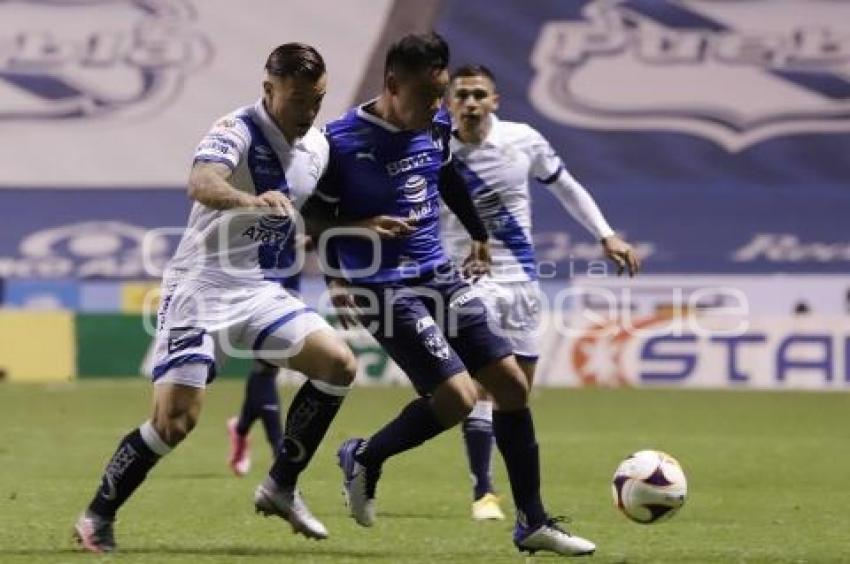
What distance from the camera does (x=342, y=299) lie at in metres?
8.18

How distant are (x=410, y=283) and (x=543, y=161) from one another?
248 centimetres

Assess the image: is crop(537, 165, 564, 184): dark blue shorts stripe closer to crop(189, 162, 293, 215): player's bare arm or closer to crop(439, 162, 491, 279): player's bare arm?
crop(439, 162, 491, 279): player's bare arm

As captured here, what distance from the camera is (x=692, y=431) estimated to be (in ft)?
52.8

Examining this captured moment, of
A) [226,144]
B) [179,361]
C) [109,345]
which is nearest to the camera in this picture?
[226,144]

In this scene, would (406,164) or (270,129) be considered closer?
(270,129)

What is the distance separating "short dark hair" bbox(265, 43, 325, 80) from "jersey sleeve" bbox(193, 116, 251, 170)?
0.88ft

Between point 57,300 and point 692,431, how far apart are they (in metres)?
11.9

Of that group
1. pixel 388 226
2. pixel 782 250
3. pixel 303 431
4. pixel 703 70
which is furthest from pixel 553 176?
pixel 703 70

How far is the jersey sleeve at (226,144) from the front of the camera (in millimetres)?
7340

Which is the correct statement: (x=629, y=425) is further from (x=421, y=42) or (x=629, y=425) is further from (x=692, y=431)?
(x=421, y=42)

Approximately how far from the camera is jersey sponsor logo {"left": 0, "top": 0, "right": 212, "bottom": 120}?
2878 cm

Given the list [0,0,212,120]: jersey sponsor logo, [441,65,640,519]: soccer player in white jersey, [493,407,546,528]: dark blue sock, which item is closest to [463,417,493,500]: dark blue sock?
[441,65,640,519]: soccer player in white jersey

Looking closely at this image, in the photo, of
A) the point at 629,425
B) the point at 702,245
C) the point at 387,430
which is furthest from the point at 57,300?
the point at 387,430

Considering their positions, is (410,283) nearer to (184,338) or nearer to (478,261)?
(184,338)
